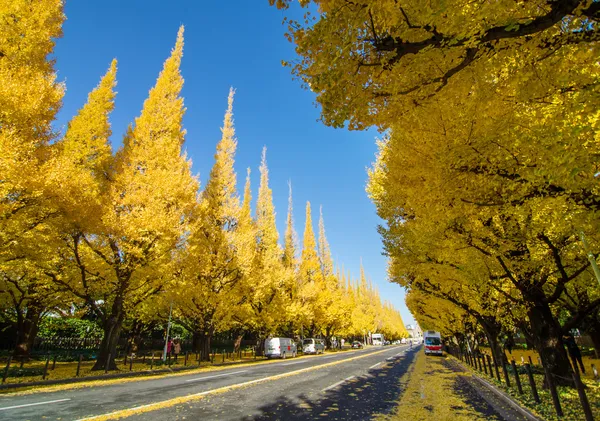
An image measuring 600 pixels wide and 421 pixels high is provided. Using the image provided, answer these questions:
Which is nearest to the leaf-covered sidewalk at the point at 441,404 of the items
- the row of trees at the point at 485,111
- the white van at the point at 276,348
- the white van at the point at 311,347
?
the row of trees at the point at 485,111

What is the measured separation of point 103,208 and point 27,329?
11.2 meters

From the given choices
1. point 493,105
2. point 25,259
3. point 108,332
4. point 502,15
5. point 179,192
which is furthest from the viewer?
point 179,192

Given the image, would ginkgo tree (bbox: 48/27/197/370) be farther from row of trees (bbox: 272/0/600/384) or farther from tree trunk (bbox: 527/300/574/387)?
tree trunk (bbox: 527/300/574/387)

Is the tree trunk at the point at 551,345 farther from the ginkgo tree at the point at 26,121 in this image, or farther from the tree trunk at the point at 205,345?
the tree trunk at the point at 205,345

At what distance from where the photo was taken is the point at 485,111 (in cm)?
539

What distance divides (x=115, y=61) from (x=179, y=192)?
27.1 ft

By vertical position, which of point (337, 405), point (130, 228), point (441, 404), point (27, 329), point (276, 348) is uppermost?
point (130, 228)

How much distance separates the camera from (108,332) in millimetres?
14117

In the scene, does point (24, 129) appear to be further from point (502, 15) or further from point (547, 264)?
point (547, 264)

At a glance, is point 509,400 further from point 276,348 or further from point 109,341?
point 276,348

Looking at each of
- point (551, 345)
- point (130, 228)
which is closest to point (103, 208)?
point (130, 228)

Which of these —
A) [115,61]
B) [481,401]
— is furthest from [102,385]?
[115,61]

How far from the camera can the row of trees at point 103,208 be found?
10.4 m

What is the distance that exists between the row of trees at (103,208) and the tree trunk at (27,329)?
0.23 ft
